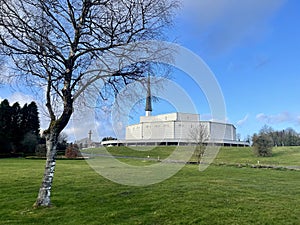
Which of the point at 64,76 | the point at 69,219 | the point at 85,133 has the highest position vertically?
the point at 64,76

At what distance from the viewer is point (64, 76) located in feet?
30.3

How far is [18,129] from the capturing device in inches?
2477

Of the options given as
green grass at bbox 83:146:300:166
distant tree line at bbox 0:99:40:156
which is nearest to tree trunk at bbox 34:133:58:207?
green grass at bbox 83:146:300:166

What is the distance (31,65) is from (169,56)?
4679 mm

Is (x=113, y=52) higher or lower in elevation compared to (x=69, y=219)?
higher

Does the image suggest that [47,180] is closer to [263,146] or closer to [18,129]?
[263,146]

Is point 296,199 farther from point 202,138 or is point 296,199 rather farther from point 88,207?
point 202,138

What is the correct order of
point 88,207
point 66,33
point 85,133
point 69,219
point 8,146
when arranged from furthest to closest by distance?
point 8,146
point 85,133
point 66,33
point 88,207
point 69,219

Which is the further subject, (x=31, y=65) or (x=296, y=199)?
(x=296, y=199)

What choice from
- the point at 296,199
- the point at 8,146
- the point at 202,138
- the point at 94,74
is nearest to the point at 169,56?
the point at 94,74

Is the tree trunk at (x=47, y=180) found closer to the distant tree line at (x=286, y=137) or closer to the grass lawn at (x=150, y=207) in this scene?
the grass lawn at (x=150, y=207)

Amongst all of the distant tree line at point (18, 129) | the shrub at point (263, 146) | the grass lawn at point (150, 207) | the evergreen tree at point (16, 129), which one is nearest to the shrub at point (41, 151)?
the distant tree line at point (18, 129)

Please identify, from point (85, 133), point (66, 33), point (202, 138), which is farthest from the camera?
point (202, 138)

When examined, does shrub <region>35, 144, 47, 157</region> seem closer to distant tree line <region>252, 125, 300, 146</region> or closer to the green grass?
the green grass
